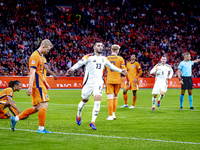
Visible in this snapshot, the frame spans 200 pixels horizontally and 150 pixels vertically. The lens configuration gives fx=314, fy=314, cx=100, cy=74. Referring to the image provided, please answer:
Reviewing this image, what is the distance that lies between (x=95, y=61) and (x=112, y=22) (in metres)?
33.9

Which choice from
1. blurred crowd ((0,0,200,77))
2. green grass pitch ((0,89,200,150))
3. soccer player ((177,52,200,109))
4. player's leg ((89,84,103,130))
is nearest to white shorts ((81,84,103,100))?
player's leg ((89,84,103,130))

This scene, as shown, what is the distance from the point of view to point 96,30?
132 feet

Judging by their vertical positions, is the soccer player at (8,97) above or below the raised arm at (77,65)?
below

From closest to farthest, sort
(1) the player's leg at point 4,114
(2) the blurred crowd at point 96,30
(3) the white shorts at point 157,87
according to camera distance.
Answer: (1) the player's leg at point 4,114 → (3) the white shorts at point 157,87 → (2) the blurred crowd at point 96,30

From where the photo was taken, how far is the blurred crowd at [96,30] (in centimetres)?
3177

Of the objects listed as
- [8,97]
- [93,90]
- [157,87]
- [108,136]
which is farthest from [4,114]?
[157,87]

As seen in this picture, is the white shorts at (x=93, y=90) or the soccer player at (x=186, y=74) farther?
the soccer player at (x=186, y=74)

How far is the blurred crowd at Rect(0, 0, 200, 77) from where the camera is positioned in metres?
31.8

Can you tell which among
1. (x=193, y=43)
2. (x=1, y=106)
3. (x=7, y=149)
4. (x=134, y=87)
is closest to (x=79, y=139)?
(x=7, y=149)

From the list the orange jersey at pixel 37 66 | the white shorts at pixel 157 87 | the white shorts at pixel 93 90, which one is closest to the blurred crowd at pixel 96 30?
the white shorts at pixel 157 87

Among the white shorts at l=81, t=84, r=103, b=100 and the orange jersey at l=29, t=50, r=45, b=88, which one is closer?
the orange jersey at l=29, t=50, r=45, b=88

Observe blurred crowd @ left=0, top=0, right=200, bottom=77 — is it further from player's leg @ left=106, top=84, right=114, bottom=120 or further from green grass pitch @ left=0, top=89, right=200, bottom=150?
green grass pitch @ left=0, top=89, right=200, bottom=150

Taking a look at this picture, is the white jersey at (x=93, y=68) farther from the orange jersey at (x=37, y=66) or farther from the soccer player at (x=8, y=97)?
the soccer player at (x=8, y=97)

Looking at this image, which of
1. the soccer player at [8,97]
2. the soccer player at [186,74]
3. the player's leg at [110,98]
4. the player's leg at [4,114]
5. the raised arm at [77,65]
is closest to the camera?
the raised arm at [77,65]
